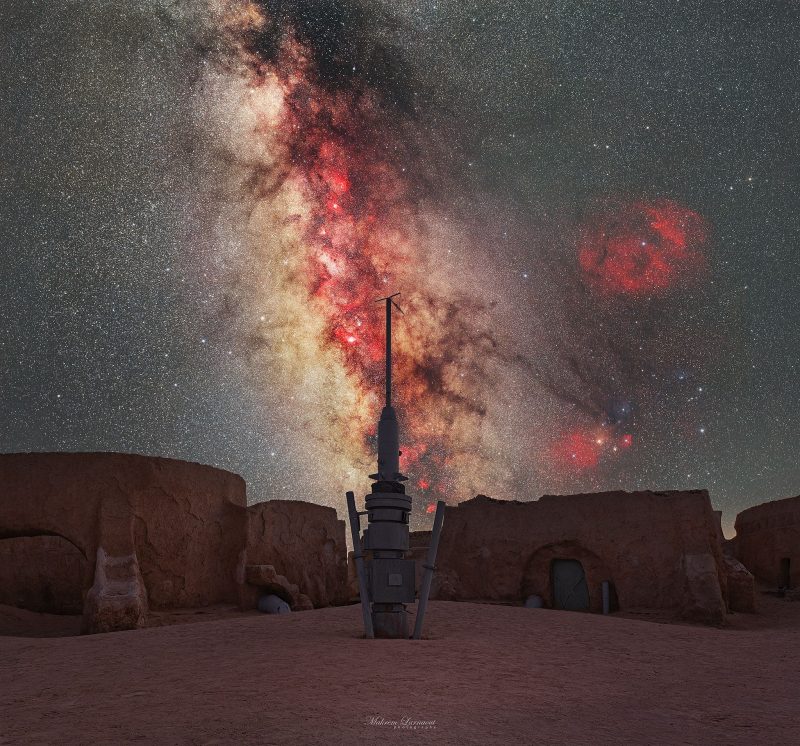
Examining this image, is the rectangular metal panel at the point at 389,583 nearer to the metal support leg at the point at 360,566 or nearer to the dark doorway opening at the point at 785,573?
the metal support leg at the point at 360,566

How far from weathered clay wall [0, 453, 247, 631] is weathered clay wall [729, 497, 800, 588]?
52.0ft

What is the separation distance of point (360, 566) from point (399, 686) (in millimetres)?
3041

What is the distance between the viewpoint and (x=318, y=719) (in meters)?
4.36

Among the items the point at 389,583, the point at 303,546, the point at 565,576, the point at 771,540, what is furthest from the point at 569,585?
the point at 771,540

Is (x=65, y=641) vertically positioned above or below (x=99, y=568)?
below

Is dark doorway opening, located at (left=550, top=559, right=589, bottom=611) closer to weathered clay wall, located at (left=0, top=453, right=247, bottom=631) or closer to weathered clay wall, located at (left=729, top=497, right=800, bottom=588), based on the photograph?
weathered clay wall, located at (left=0, top=453, right=247, bottom=631)

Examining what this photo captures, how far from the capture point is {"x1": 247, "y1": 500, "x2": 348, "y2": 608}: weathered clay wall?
1677 cm

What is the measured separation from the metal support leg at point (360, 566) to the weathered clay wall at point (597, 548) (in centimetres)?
802

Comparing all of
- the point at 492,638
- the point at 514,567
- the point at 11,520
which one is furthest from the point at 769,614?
the point at 11,520

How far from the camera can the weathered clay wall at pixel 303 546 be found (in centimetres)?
1677

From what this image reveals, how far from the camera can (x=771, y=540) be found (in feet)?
68.4

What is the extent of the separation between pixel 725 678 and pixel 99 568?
30.6 ft

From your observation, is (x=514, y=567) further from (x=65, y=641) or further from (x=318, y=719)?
(x=318, y=719)

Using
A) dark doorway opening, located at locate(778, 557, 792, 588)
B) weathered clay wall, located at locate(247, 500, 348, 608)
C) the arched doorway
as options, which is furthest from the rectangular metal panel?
dark doorway opening, located at locate(778, 557, 792, 588)
